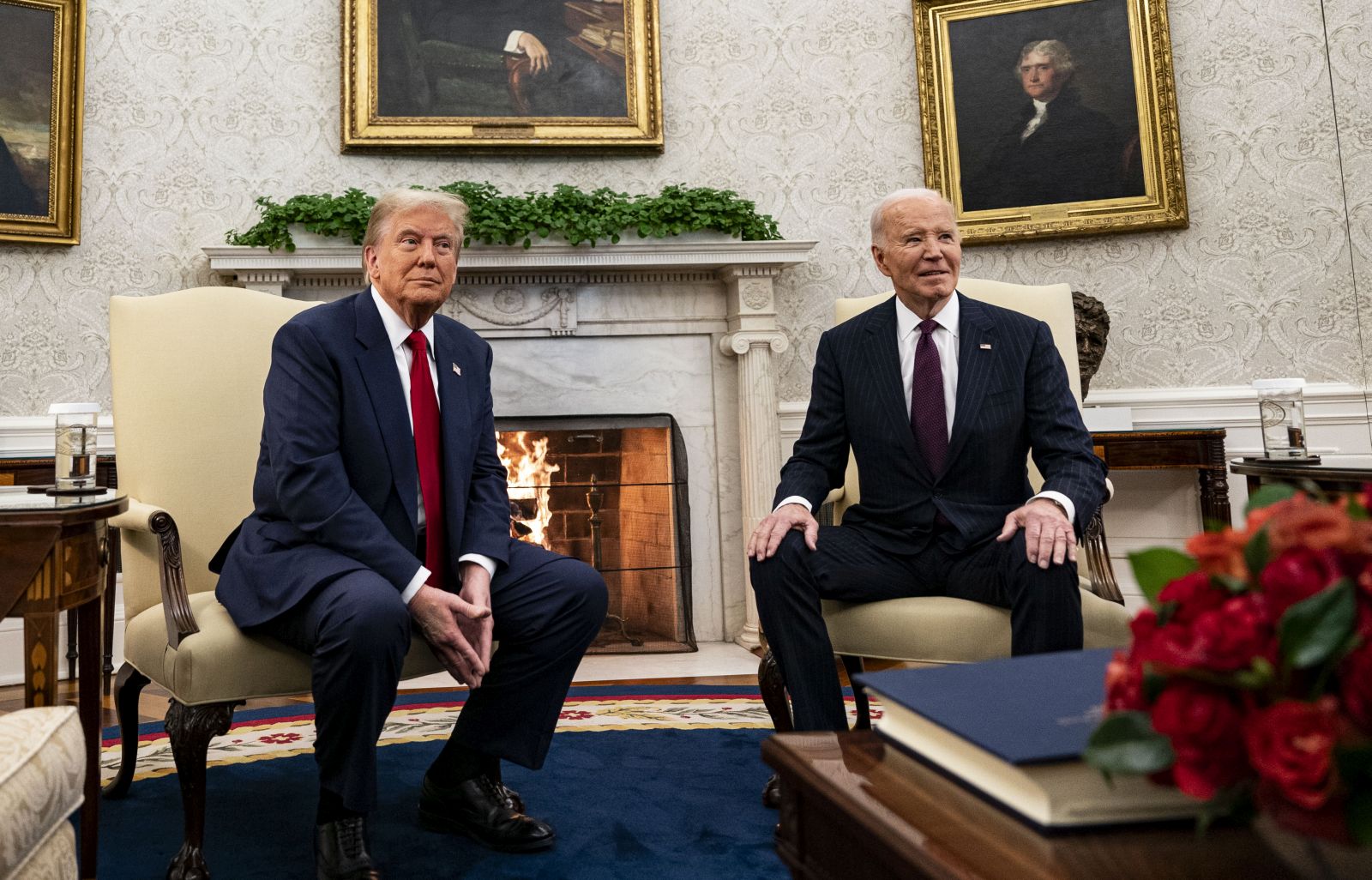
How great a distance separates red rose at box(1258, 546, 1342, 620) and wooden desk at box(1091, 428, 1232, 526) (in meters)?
3.47

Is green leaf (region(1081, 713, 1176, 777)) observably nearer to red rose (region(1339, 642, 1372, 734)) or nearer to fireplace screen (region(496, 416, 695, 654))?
red rose (region(1339, 642, 1372, 734))

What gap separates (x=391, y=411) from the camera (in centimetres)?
201

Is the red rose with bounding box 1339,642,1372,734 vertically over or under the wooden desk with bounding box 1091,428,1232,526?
under

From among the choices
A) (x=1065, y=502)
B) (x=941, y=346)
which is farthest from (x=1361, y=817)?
(x=941, y=346)

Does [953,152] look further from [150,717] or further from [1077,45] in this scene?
[150,717]

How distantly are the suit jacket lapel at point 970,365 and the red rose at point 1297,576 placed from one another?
1613 mm

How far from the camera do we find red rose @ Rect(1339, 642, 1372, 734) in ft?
1.79

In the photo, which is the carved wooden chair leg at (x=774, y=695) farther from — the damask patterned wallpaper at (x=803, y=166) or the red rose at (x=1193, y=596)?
the damask patterned wallpaper at (x=803, y=166)

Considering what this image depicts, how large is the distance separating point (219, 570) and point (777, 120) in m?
3.50

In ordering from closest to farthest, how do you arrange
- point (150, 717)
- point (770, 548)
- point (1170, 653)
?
point (1170, 653)
point (770, 548)
point (150, 717)

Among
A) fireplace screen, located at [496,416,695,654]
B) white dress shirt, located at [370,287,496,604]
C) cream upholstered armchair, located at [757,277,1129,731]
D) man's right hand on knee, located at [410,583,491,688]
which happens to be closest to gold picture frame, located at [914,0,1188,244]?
fireplace screen, located at [496,416,695,654]

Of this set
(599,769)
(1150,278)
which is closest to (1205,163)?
(1150,278)

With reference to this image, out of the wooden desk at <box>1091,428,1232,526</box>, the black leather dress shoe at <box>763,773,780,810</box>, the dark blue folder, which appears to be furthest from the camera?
the wooden desk at <box>1091,428,1232,526</box>

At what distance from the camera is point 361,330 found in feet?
6.75
